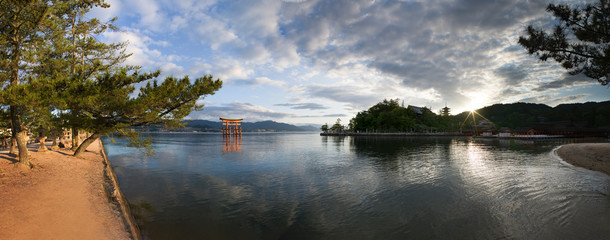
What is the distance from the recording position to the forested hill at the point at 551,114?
2921 inches

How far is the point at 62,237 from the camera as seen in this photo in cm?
472

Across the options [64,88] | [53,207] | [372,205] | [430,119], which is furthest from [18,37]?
[430,119]

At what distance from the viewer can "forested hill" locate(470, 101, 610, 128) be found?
7419 centimetres

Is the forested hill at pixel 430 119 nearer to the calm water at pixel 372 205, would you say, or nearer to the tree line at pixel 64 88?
the calm water at pixel 372 205

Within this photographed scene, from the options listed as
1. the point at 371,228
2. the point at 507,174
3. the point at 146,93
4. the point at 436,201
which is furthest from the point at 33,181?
the point at 507,174

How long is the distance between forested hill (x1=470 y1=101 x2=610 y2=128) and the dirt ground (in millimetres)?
109496

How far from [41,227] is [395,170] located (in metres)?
16.0

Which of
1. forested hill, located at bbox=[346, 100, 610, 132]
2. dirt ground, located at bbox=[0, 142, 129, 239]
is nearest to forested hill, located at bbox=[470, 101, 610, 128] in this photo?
forested hill, located at bbox=[346, 100, 610, 132]

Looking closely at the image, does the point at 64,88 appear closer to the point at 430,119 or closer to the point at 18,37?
the point at 18,37

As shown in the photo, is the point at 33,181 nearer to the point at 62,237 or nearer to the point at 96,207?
the point at 96,207

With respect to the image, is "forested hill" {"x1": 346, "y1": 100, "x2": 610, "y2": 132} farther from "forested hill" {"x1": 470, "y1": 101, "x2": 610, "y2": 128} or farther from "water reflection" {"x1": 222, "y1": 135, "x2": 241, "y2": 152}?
"water reflection" {"x1": 222, "y1": 135, "x2": 241, "y2": 152}

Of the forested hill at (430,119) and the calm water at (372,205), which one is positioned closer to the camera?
the calm water at (372,205)

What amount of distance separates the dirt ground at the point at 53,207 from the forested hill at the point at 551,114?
10950 cm

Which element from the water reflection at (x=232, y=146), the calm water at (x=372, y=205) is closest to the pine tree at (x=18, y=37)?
the calm water at (x=372, y=205)
